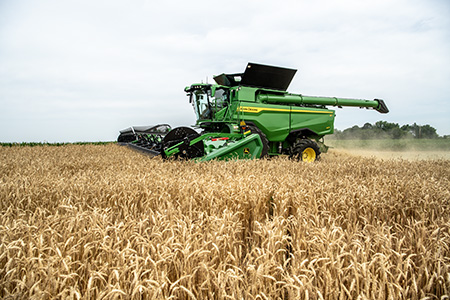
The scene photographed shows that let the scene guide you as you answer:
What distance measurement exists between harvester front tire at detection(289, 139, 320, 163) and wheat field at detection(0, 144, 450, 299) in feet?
16.8

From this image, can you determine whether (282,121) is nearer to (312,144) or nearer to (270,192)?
(312,144)

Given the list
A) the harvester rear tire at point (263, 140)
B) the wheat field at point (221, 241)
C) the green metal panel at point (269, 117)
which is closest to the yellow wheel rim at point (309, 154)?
the green metal panel at point (269, 117)

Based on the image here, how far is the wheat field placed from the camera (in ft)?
4.40

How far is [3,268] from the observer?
153 centimetres

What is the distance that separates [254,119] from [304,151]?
197cm

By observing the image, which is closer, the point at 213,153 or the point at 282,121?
the point at 213,153

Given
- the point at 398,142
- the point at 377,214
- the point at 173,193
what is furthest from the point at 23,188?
the point at 398,142

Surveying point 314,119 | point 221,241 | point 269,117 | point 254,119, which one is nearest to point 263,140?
point 254,119

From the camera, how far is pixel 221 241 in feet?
6.07

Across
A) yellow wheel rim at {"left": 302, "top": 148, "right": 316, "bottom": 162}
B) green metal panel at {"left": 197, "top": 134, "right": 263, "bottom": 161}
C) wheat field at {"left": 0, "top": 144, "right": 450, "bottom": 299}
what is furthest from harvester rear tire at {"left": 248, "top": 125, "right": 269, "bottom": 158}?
wheat field at {"left": 0, "top": 144, "right": 450, "bottom": 299}

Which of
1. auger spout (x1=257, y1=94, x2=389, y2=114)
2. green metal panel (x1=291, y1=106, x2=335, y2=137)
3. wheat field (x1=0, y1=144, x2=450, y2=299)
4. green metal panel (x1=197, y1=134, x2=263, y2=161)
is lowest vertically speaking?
wheat field (x1=0, y1=144, x2=450, y2=299)

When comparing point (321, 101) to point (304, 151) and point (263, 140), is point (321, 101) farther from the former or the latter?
point (263, 140)

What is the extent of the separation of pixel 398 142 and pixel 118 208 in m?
19.0

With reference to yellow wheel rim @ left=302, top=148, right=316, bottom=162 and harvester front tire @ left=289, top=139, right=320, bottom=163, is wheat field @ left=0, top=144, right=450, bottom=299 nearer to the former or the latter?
harvester front tire @ left=289, top=139, right=320, bottom=163
